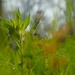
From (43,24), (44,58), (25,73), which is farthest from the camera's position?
(43,24)

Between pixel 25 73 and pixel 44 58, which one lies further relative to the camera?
pixel 44 58

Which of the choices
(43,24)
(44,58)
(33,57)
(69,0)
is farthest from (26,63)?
(43,24)

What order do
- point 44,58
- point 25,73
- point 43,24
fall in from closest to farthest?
1. point 25,73
2. point 44,58
3. point 43,24

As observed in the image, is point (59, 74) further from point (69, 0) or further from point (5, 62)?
point (69, 0)

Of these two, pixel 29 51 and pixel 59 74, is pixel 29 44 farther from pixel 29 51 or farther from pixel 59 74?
pixel 59 74

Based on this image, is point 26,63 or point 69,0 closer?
point 26,63

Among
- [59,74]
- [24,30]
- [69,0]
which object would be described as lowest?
[59,74]

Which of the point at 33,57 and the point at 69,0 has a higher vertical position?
the point at 69,0

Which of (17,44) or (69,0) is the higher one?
(69,0)

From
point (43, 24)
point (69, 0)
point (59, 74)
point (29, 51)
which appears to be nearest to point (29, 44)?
point (29, 51)
